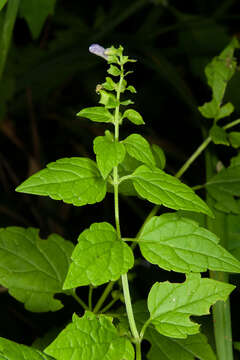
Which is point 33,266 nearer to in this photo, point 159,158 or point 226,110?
point 159,158

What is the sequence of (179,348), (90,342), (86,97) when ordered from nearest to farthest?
1. (90,342)
2. (179,348)
3. (86,97)

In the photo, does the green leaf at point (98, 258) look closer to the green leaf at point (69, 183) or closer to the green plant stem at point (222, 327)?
the green leaf at point (69, 183)

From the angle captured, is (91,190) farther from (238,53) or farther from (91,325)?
(238,53)

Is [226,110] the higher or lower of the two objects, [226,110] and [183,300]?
the higher

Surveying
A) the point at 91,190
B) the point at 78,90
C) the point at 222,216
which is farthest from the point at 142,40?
the point at 91,190

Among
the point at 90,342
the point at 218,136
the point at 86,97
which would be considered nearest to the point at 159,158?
the point at 218,136

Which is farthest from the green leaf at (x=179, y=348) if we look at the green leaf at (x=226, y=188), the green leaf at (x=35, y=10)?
the green leaf at (x=35, y=10)
